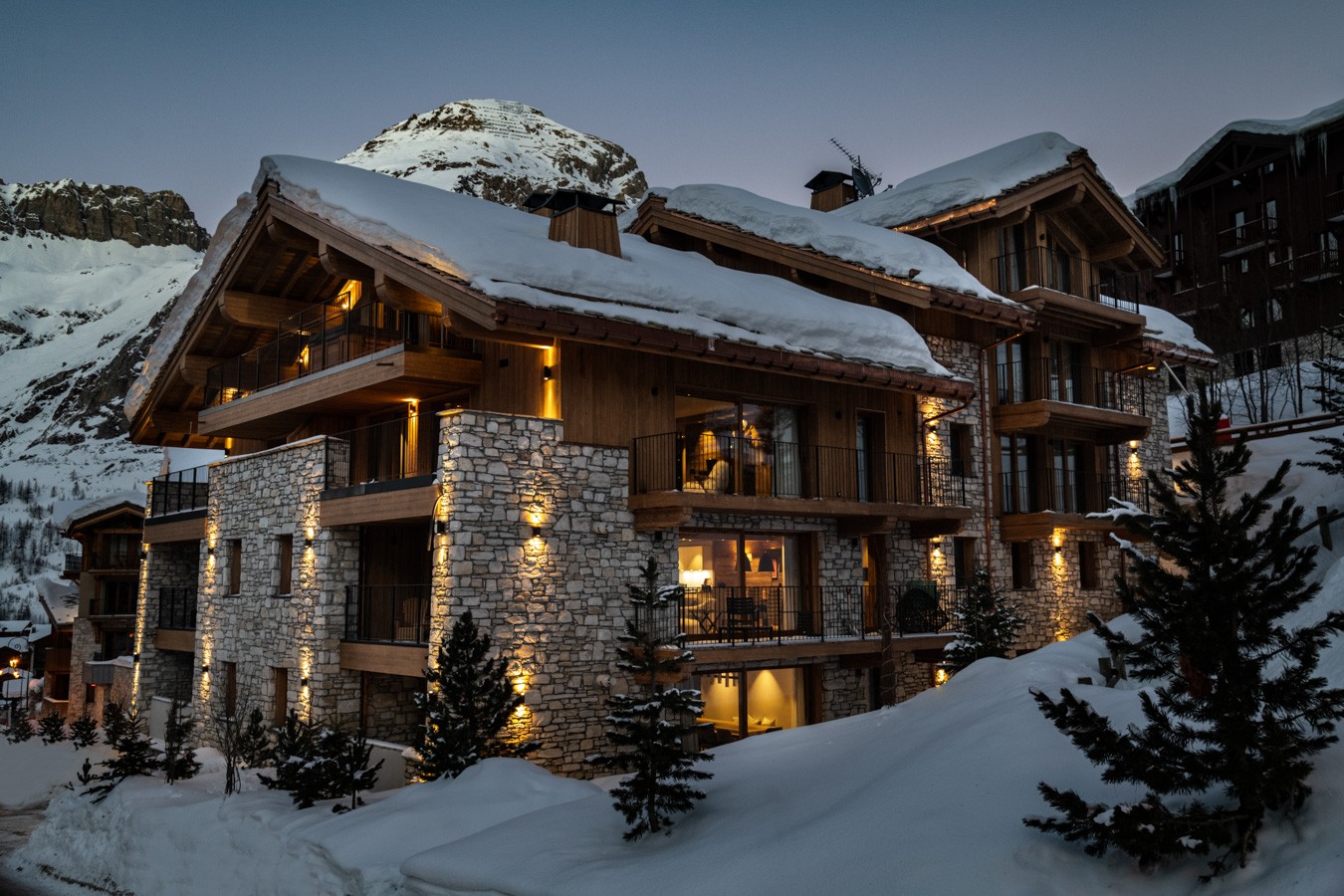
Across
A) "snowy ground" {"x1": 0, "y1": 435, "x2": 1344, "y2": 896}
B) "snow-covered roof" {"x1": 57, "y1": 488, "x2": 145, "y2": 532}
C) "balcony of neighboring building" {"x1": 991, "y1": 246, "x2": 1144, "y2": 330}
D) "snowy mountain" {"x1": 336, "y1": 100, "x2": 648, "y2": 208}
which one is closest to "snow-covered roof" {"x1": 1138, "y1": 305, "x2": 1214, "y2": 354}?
"balcony of neighboring building" {"x1": 991, "y1": 246, "x2": 1144, "y2": 330}

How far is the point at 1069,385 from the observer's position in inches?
1035

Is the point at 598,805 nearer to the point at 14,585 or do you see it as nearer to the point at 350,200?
the point at 350,200

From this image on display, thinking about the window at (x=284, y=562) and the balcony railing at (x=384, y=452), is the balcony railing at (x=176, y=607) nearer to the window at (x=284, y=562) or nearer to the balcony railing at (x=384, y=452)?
the window at (x=284, y=562)

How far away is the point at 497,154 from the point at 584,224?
16212cm

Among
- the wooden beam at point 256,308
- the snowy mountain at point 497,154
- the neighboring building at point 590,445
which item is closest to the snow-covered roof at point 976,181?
the neighboring building at point 590,445

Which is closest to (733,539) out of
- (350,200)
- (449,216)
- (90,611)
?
(449,216)

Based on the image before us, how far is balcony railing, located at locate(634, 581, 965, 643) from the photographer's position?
59.5ft

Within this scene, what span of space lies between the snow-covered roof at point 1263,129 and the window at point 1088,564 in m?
22.7

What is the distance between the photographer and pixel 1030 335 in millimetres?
25312

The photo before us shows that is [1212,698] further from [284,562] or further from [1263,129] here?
[1263,129]

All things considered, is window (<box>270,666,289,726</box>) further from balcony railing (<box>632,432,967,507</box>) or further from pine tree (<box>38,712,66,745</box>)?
pine tree (<box>38,712,66,745</box>)

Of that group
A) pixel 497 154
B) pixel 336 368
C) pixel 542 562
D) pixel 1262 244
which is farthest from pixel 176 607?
pixel 497 154

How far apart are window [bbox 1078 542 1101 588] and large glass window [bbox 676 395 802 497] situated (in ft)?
32.5

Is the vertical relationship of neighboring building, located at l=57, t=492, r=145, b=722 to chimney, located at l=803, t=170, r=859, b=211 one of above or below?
below
